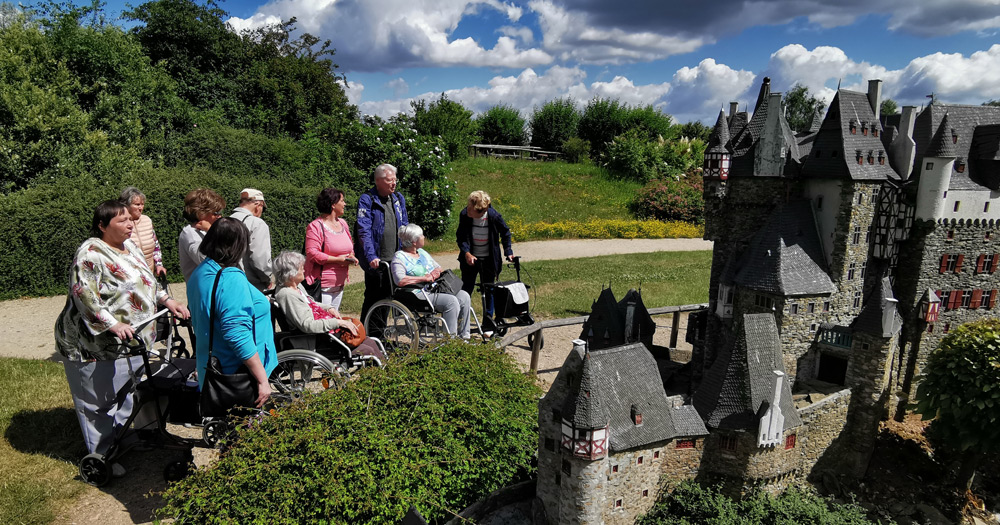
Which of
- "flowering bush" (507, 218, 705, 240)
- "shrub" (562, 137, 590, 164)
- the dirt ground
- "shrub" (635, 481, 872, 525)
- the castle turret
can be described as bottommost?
"shrub" (635, 481, 872, 525)

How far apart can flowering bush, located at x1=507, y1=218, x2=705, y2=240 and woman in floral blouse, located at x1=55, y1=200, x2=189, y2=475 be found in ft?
68.4

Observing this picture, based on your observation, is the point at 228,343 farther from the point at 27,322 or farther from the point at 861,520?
the point at 27,322

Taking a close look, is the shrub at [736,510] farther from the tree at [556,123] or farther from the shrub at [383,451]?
the tree at [556,123]

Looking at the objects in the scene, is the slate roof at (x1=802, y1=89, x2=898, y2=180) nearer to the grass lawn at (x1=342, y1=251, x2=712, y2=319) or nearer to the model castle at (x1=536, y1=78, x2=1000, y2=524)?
the model castle at (x1=536, y1=78, x2=1000, y2=524)

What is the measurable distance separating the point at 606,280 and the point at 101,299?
15.8m

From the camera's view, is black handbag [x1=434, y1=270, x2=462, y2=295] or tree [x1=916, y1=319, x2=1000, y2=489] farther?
black handbag [x1=434, y1=270, x2=462, y2=295]

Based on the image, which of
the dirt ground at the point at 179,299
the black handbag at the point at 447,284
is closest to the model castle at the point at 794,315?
the black handbag at the point at 447,284

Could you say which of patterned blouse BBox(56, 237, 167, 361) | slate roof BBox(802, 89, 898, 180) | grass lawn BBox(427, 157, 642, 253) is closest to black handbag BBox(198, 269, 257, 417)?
patterned blouse BBox(56, 237, 167, 361)

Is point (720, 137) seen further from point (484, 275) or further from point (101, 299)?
point (101, 299)

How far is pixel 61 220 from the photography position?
15695 millimetres

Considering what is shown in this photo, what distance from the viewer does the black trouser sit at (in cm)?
1149

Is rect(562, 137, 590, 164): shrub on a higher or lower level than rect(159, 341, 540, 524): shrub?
higher

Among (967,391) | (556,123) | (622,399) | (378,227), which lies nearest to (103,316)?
(378,227)

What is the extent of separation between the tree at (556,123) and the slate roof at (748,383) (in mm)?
41392
